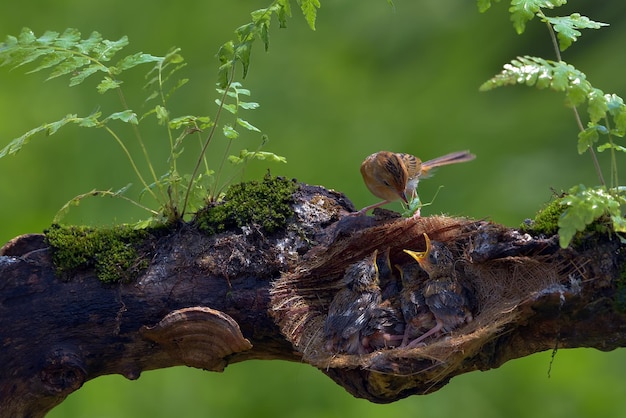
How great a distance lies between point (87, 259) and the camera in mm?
2875

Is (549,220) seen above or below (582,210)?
below

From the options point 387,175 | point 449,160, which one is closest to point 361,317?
point 387,175

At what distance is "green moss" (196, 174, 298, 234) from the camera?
296 centimetres

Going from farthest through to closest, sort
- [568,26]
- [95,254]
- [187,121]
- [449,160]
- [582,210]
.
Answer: [449,160]
[187,121]
[95,254]
[568,26]
[582,210]

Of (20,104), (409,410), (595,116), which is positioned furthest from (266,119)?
(595,116)

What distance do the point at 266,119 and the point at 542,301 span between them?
4101 millimetres

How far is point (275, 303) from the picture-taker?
9.17 ft

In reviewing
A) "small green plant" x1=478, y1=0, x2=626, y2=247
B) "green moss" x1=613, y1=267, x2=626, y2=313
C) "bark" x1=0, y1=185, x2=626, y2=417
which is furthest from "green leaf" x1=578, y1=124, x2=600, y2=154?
"green moss" x1=613, y1=267, x2=626, y2=313

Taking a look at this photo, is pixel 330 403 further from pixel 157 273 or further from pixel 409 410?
pixel 157 273

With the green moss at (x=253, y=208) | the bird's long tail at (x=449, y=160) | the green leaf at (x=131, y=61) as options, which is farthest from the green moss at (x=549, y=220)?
the bird's long tail at (x=449, y=160)

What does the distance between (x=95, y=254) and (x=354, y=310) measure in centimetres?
84

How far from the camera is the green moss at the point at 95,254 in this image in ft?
9.36

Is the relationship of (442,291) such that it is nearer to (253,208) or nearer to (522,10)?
(253,208)

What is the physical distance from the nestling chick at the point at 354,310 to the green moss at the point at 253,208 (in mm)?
308
